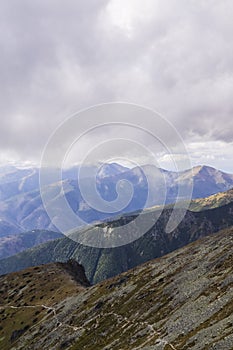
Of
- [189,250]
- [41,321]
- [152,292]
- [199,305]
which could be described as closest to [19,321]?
[41,321]

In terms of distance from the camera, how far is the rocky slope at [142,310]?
210ft

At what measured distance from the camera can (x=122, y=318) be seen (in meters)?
91.6

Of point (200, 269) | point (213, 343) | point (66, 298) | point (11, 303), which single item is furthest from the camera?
point (11, 303)

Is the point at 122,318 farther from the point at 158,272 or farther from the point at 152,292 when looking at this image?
the point at 158,272

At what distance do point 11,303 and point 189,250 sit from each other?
88.2m

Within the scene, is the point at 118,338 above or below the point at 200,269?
below

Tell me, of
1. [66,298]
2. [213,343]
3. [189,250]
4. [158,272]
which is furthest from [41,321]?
[213,343]

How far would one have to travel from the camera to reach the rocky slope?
63966 millimetres

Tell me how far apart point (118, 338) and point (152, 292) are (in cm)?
2248

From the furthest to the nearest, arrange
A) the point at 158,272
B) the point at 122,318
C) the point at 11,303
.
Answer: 1. the point at 11,303
2. the point at 158,272
3. the point at 122,318

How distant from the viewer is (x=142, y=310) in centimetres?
8975

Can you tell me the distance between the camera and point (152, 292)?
9962 centimetres

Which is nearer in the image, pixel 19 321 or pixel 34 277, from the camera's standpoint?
pixel 19 321

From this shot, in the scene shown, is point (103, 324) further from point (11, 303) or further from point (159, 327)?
point (11, 303)
